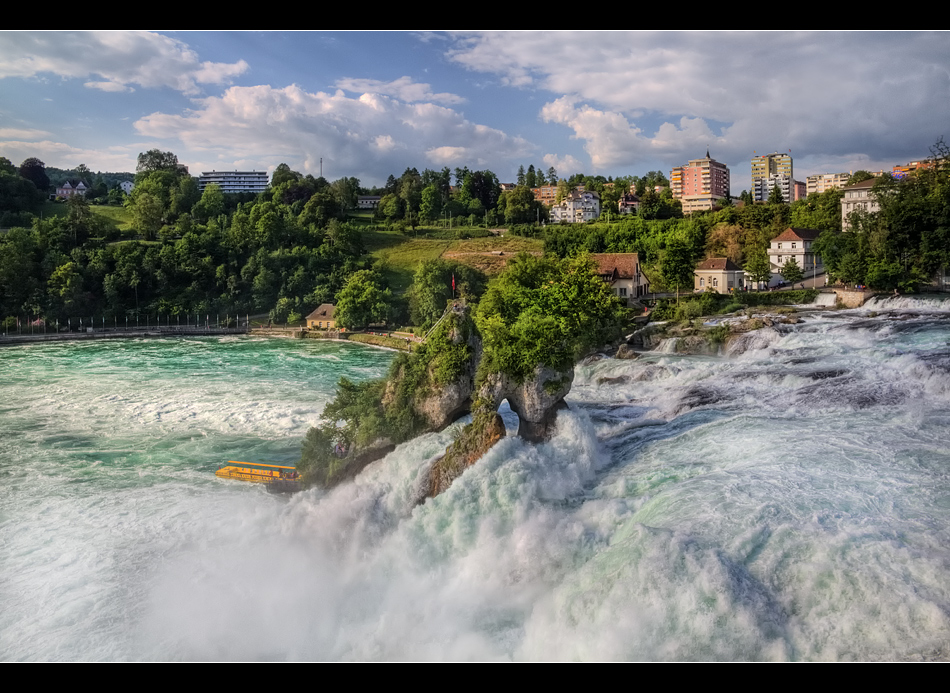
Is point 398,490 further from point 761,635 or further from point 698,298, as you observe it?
point 698,298

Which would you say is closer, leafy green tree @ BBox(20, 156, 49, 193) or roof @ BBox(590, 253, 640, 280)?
roof @ BBox(590, 253, 640, 280)

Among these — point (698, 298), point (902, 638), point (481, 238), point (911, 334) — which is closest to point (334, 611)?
point (902, 638)

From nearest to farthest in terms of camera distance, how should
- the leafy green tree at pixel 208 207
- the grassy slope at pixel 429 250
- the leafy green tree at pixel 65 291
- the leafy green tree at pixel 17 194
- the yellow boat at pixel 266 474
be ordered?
the yellow boat at pixel 266 474 < the leafy green tree at pixel 65 291 < the grassy slope at pixel 429 250 < the leafy green tree at pixel 17 194 < the leafy green tree at pixel 208 207

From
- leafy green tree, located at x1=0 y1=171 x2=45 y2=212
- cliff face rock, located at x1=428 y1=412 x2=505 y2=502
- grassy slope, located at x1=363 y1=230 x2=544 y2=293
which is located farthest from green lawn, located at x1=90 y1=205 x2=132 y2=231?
cliff face rock, located at x1=428 y1=412 x2=505 y2=502

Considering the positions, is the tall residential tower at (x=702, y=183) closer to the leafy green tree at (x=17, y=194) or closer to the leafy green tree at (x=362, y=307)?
the leafy green tree at (x=362, y=307)

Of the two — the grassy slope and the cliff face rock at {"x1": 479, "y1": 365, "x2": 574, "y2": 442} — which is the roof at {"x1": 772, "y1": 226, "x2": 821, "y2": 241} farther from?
the cliff face rock at {"x1": 479, "y1": 365, "x2": 574, "y2": 442}

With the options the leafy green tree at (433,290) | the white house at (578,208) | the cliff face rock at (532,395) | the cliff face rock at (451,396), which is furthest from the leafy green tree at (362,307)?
the white house at (578,208)

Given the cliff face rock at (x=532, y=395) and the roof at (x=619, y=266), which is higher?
the roof at (x=619, y=266)
